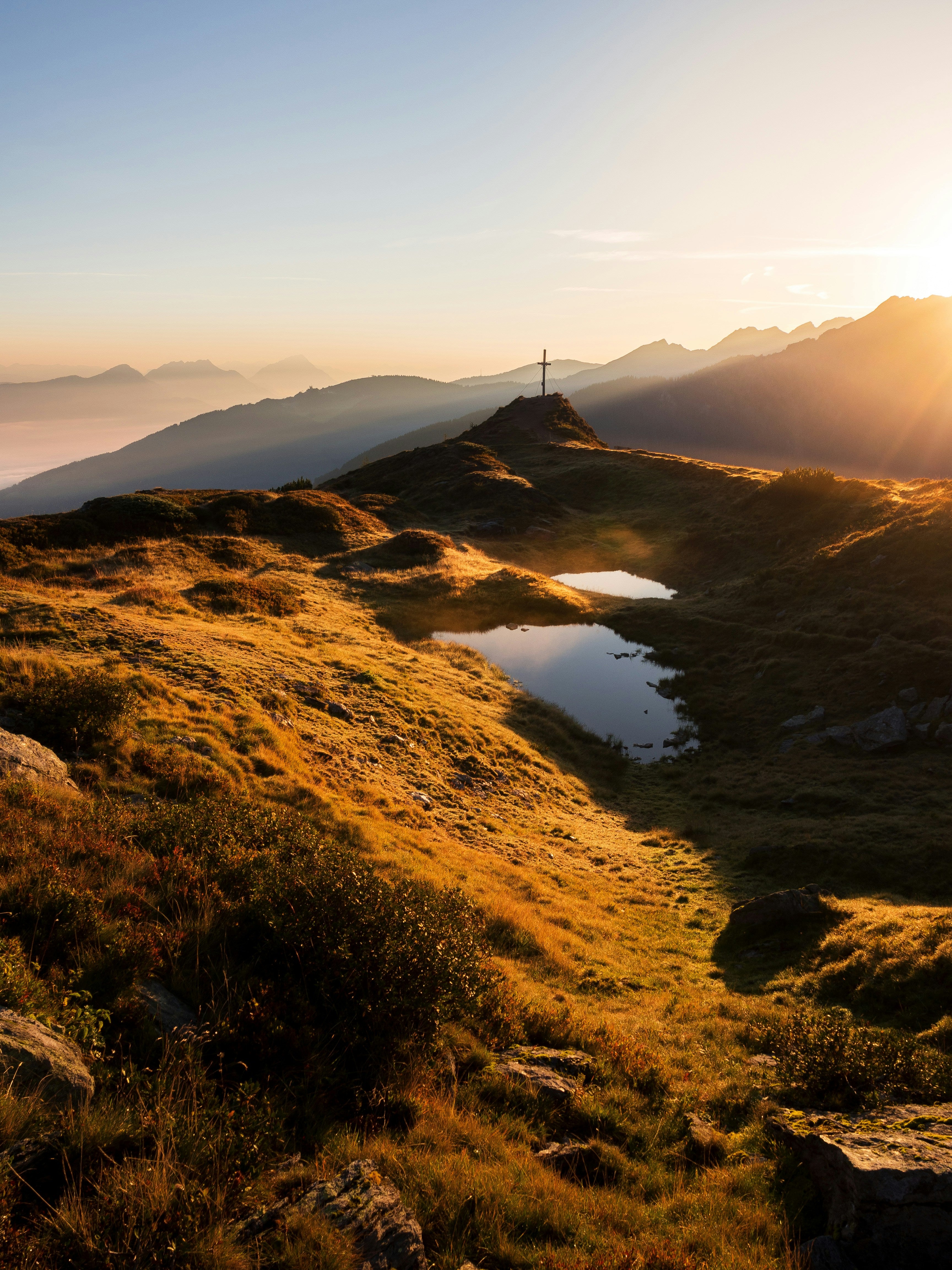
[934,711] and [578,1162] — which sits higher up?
[578,1162]

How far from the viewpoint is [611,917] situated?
52.7ft

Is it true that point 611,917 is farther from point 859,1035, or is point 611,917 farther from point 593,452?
point 593,452

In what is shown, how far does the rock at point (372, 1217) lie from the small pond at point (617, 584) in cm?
4586

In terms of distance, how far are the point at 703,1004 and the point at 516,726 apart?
1764 cm

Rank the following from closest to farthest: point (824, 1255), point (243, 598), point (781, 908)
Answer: point (824, 1255)
point (781, 908)
point (243, 598)

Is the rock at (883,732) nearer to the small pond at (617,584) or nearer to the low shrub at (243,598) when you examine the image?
the small pond at (617,584)

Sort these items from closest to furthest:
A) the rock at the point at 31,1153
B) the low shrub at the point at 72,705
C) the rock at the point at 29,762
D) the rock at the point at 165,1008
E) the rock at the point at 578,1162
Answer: the rock at the point at 31,1153, the rock at the point at 165,1008, the rock at the point at 578,1162, the rock at the point at 29,762, the low shrub at the point at 72,705

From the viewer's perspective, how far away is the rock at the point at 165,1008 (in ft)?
20.2

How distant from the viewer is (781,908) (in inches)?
587

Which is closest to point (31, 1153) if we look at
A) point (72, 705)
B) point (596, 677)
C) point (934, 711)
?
point (72, 705)

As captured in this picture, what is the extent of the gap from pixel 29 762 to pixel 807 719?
2933cm

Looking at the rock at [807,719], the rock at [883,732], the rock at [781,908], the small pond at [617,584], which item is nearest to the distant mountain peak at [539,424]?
the small pond at [617,584]

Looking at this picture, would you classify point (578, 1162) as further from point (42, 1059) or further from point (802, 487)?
point (802, 487)

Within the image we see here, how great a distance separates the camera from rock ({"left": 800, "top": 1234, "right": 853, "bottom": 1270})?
5371 millimetres
